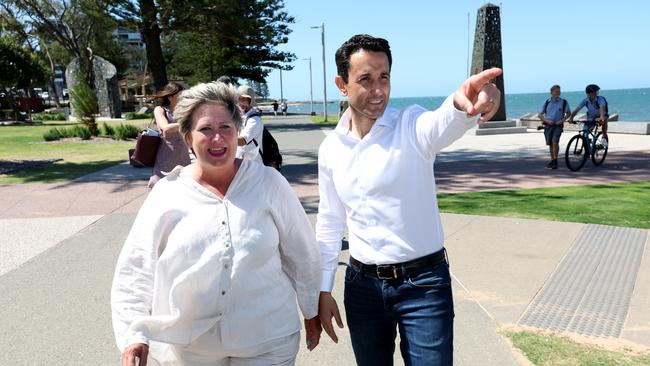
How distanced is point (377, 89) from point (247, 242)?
2.61 feet

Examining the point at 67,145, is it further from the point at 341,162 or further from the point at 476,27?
the point at 341,162

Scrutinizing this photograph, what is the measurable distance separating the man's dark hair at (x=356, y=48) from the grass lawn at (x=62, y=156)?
1137 centimetres

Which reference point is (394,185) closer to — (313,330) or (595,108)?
(313,330)

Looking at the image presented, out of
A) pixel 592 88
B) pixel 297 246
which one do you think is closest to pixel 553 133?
pixel 592 88

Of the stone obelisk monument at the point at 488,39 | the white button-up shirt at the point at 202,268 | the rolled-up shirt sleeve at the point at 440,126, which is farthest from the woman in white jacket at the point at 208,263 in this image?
the stone obelisk monument at the point at 488,39

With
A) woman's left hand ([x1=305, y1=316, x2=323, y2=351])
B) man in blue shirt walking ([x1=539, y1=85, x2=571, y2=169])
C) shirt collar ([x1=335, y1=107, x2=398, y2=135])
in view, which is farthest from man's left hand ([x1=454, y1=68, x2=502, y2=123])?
man in blue shirt walking ([x1=539, y1=85, x2=571, y2=169])

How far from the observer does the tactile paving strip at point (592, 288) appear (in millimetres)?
3809

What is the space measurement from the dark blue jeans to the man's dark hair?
0.86 metres

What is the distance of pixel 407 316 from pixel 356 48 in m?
1.10

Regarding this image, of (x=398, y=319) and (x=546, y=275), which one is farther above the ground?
(x=398, y=319)

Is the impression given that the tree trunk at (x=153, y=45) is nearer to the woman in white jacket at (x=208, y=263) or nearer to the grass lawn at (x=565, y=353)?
the grass lawn at (x=565, y=353)

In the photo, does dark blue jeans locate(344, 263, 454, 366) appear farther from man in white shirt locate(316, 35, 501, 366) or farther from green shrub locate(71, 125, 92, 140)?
green shrub locate(71, 125, 92, 140)

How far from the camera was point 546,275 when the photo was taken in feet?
A: 15.8

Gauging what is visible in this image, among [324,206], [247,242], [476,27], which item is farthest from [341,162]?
[476,27]
